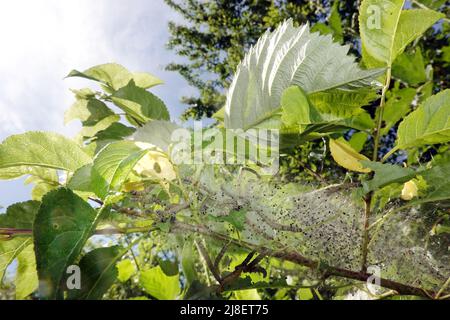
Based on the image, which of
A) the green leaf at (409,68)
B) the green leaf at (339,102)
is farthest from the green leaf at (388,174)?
the green leaf at (409,68)

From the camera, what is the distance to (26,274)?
1.32 feet

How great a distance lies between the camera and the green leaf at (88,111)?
0.49 metres

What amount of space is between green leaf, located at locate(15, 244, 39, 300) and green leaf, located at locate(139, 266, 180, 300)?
11 centimetres

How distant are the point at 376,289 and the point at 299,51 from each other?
315 millimetres

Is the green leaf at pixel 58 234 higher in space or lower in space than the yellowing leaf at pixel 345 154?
lower

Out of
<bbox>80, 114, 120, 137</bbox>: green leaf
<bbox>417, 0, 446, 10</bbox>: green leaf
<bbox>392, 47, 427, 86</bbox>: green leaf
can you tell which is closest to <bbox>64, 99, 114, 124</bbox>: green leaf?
<bbox>80, 114, 120, 137</bbox>: green leaf

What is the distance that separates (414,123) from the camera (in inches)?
14.4

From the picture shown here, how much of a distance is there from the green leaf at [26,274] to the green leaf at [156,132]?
0.19 m

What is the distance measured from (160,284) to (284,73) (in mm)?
224

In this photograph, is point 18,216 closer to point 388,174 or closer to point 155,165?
point 155,165

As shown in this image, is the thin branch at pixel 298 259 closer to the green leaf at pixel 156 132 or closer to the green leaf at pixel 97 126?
the green leaf at pixel 156 132

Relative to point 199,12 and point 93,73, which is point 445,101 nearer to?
point 93,73
